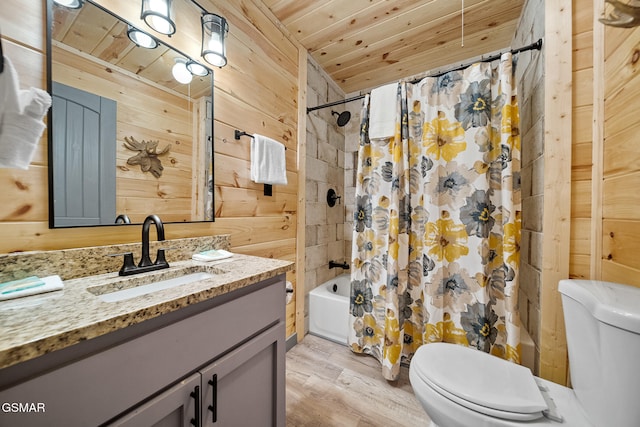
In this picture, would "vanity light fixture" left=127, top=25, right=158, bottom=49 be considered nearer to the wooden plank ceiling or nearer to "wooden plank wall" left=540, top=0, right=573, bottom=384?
the wooden plank ceiling

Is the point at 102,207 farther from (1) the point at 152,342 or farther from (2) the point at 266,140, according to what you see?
(2) the point at 266,140

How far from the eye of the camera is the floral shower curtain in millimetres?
1369

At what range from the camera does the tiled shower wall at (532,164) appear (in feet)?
4.15

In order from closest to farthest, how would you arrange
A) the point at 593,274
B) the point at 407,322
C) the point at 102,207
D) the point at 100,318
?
1. the point at 100,318
2. the point at 102,207
3. the point at 593,274
4. the point at 407,322

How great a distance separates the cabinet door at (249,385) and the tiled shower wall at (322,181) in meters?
1.07

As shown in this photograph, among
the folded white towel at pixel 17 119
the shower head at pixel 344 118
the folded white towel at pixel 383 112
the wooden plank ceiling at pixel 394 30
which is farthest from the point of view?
the shower head at pixel 344 118

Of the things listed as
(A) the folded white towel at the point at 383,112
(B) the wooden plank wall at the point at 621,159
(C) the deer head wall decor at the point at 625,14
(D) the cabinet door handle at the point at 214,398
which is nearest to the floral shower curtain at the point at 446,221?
(A) the folded white towel at the point at 383,112

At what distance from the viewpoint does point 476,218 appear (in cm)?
144

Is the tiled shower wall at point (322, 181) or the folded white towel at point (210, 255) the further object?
the tiled shower wall at point (322, 181)

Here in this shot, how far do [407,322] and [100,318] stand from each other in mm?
1717

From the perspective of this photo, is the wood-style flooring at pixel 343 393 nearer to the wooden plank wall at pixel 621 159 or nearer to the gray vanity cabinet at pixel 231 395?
the gray vanity cabinet at pixel 231 395

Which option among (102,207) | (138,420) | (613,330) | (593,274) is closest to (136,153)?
(102,207)

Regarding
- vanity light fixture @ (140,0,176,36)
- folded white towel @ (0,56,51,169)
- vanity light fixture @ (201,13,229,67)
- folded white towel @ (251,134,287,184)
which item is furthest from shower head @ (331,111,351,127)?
folded white towel @ (0,56,51,169)

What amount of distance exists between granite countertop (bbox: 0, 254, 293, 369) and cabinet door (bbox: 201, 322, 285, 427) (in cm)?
24
